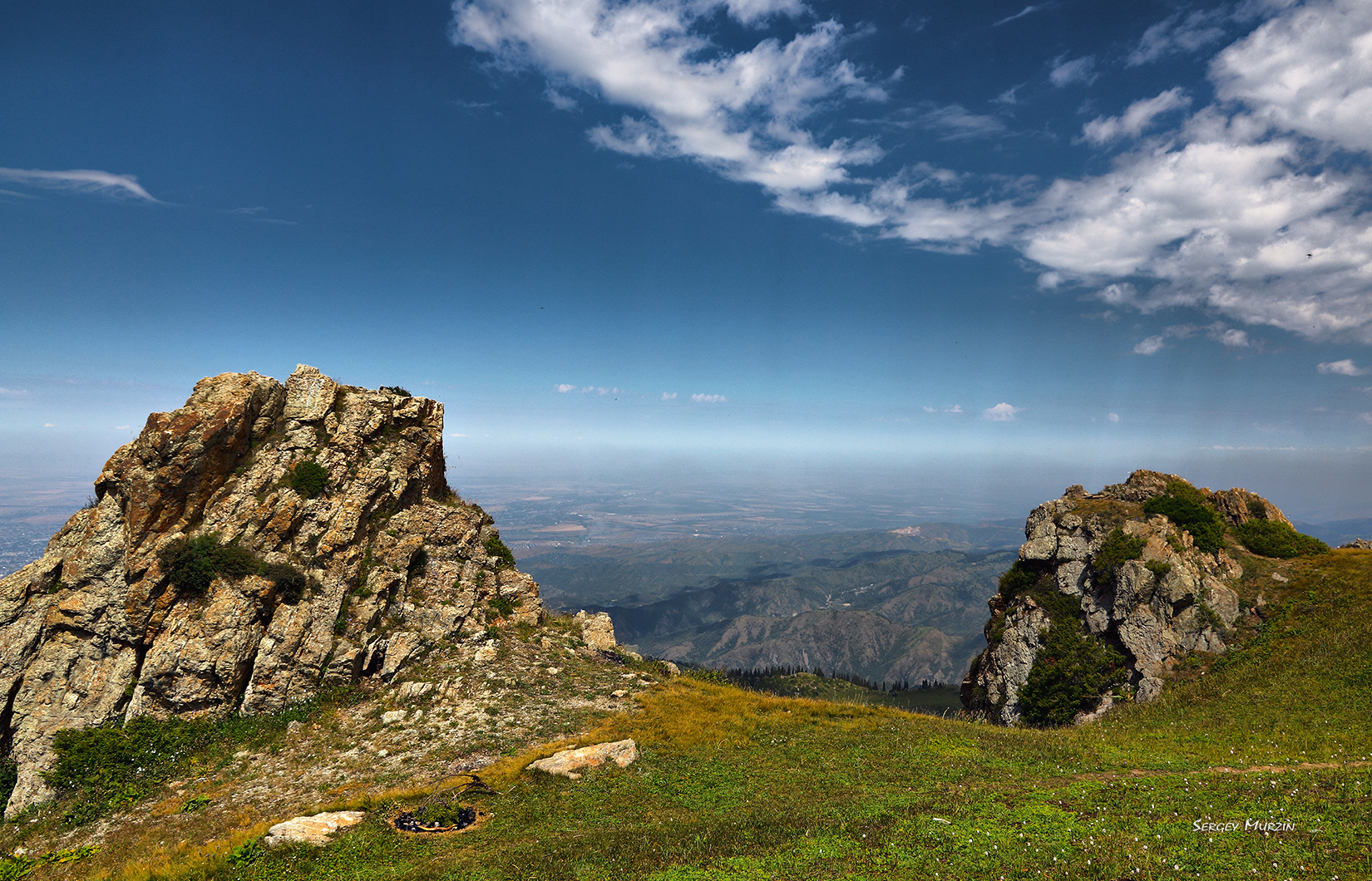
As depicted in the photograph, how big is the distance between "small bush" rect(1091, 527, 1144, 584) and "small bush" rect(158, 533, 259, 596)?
55705mm

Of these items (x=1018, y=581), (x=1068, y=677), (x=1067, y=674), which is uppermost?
(x=1018, y=581)

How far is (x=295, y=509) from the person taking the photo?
2683cm

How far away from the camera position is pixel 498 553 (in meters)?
35.1

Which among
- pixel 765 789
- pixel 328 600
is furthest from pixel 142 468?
pixel 765 789

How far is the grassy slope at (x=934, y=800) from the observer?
455 inches

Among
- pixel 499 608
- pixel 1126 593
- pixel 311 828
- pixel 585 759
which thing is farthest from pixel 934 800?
pixel 1126 593

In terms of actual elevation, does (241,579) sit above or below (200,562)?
below

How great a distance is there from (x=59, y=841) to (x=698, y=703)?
24.0m

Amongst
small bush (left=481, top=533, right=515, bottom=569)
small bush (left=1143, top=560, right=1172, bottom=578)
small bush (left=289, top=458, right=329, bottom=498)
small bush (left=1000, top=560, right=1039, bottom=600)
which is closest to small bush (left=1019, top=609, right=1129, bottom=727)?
small bush (left=1000, top=560, right=1039, bottom=600)

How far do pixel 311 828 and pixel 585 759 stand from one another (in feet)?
28.3

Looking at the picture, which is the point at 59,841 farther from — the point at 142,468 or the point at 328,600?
the point at 142,468

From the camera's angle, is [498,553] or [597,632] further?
[498,553]

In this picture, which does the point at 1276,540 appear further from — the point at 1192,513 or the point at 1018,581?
the point at 1018,581

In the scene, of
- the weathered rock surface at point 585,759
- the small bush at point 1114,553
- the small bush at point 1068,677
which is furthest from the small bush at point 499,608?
the small bush at point 1114,553
